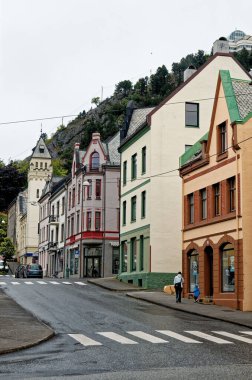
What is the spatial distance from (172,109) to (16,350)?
30724mm

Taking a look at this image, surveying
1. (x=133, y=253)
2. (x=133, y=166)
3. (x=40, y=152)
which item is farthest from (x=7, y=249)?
(x=133, y=166)

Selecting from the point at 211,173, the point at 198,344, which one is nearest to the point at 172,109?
the point at 211,173

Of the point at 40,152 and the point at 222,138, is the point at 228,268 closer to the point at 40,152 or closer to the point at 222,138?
the point at 222,138

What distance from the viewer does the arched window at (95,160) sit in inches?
2530

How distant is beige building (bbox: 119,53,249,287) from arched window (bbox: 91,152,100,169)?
16755mm

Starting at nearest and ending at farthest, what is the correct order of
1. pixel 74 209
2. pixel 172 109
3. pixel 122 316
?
1. pixel 122 316
2. pixel 172 109
3. pixel 74 209

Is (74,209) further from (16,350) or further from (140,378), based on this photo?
(140,378)

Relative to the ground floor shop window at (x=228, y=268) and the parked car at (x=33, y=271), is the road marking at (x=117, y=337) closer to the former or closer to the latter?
the ground floor shop window at (x=228, y=268)

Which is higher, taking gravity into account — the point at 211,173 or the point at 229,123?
the point at 229,123

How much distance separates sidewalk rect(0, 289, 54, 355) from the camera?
17312 mm

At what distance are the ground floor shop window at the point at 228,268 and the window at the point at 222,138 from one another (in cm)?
512

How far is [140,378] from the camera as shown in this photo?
12.0 m

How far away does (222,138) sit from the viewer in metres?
34.3

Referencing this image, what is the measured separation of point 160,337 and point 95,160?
46.1 metres
